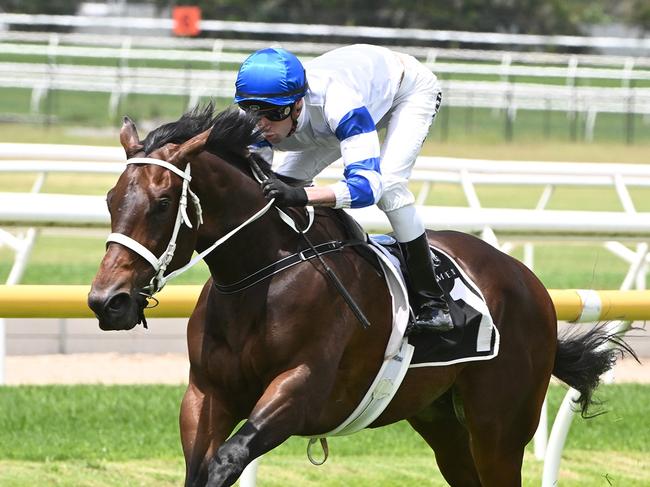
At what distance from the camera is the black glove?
3699mm

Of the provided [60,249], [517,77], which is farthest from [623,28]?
[60,249]

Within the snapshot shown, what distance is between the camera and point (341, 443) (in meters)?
5.92

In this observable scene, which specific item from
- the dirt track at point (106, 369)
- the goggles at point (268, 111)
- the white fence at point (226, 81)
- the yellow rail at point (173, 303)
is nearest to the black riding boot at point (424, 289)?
the goggles at point (268, 111)

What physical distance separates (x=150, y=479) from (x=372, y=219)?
156 centimetres

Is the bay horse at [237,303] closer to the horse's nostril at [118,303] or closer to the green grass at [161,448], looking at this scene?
the horse's nostril at [118,303]

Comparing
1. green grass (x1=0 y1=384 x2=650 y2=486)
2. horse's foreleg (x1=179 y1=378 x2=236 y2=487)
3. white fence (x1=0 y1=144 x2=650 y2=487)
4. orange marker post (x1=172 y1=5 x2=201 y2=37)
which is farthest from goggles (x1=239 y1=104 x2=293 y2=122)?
orange marker post (x1=172 y1=5 x2=201 y2=37)

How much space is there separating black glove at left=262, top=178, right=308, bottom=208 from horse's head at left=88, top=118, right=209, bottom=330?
0.23 meters

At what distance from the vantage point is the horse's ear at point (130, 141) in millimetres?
3617

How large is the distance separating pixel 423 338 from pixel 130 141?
3.79 feet

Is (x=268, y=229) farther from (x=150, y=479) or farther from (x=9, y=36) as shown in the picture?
(x=9, y=36)

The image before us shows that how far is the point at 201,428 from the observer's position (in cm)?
372

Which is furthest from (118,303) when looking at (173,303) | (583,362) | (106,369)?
(106,369)

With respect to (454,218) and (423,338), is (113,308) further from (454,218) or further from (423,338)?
(454,218)

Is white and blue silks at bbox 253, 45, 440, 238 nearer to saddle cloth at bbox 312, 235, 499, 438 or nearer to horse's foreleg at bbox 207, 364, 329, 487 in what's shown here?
saddle cloth at bbox 312, 235, 499, 438
